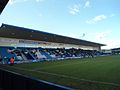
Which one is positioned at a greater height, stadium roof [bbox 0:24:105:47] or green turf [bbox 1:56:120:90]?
stadium roof [bbox 0:24:105:47]

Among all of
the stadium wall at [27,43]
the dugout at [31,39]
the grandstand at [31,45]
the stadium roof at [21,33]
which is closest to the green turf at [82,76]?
the stadium roof at [21,33]

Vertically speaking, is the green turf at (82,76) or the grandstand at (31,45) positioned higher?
the grandstand at (31,45)

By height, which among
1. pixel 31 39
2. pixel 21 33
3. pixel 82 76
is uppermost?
pixel 21 33

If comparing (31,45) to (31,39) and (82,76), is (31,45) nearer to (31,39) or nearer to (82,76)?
(31,39)

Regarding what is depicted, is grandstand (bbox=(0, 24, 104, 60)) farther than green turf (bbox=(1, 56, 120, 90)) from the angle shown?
Yes

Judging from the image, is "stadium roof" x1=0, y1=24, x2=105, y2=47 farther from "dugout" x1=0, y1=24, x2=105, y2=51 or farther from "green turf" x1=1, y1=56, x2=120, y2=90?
"green turf" x1=1, y1=56, x2=120, y2=90

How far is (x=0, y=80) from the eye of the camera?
24.4ft

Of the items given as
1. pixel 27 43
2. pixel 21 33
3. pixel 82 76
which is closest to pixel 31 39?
pixel 27 43

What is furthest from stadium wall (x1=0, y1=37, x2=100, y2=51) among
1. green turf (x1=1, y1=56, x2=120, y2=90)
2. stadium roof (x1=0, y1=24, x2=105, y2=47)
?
green turf (x1=1, y1=56, x2=120, y2=90)

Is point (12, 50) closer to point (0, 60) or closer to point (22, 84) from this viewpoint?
point (0, 60)

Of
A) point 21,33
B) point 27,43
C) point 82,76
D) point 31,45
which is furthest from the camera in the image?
point 31,45

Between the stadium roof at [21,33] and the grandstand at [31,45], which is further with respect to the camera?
the grandstand at [31,45]

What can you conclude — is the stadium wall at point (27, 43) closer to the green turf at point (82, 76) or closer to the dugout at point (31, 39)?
the dugout at point (31, 39)

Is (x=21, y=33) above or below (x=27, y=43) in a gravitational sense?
above
